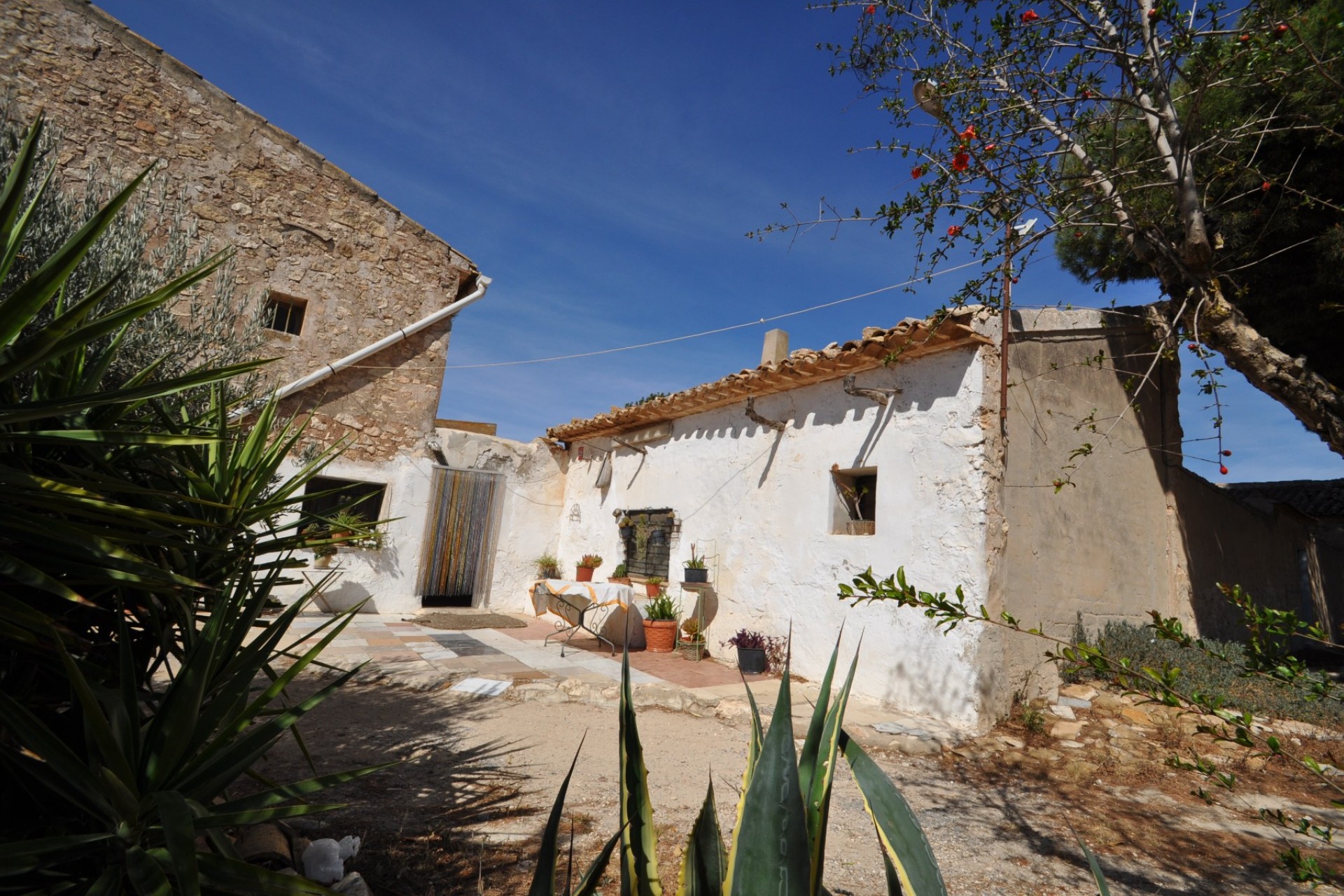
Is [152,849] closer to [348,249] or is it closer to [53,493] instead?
[53,493]

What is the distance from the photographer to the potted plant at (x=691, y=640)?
22.8 ft

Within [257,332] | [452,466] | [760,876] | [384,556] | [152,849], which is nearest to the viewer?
[760,876]

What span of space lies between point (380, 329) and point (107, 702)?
28.4 ft

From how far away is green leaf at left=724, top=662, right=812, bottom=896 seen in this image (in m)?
0.93

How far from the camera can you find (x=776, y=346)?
780 cm

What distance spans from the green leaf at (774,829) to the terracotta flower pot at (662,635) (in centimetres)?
631

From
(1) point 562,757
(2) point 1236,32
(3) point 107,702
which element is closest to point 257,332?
(1) point 562,757

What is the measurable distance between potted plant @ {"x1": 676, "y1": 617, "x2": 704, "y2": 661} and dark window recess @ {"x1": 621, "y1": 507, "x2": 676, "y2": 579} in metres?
0.80

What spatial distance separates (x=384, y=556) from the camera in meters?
8.85

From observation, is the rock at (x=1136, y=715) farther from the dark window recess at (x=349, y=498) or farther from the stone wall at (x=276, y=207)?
the stone wall at (x=276, y=207)

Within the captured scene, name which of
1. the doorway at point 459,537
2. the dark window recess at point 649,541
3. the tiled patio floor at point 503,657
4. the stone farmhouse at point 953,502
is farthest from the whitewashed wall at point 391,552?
the stone farmhouse at point 953,502

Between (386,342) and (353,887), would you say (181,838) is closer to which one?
(353,887)

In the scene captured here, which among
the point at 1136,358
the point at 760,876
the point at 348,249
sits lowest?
the point at 760,876

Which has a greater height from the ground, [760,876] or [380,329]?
[380,329]
